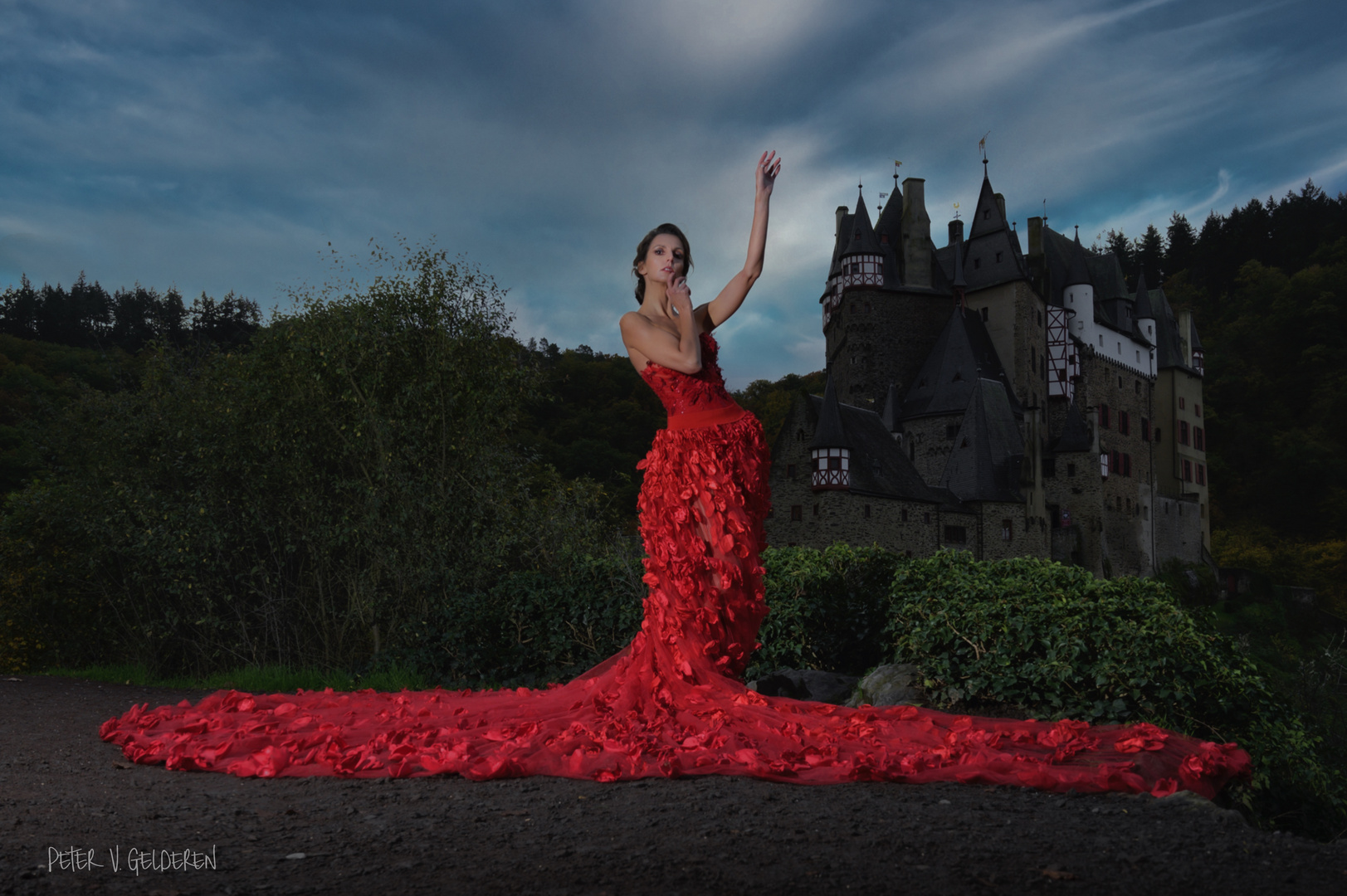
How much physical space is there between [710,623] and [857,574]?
245cm

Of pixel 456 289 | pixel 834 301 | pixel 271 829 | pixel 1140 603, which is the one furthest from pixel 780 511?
pixel 271 829

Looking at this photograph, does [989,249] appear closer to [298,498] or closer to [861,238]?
[861,238]

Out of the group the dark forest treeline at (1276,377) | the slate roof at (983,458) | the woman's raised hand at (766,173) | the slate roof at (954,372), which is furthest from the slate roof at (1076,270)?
the woman's raised hand at (766,173)

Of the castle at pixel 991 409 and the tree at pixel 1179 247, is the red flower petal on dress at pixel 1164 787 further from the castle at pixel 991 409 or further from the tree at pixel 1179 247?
the tree at pixel 1179 247

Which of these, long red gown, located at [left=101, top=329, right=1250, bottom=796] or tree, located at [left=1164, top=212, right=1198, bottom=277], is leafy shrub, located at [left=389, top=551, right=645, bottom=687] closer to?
long red gown, located at [left=101, top=329, right=1250, bottom=796]

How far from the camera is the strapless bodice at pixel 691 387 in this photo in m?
4.34

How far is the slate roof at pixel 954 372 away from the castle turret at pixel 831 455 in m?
7.10

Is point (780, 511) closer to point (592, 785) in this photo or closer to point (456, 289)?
point (456, 289)

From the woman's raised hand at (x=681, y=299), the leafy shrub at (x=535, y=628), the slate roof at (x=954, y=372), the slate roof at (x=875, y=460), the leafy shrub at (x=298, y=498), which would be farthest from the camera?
the slate roof at (x=954, y=372)

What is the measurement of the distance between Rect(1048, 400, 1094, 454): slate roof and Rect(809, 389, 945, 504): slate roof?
8341 mm

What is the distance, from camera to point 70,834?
2.76m

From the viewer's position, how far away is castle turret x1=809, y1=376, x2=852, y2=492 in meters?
29.2

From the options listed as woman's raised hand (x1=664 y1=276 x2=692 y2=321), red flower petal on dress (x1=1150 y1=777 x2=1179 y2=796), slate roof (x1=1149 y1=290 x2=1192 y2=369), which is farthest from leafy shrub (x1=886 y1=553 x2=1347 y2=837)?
slate roof (x1=1149 y1=290 x2=1192 y2=369)

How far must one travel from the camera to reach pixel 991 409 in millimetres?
34094
